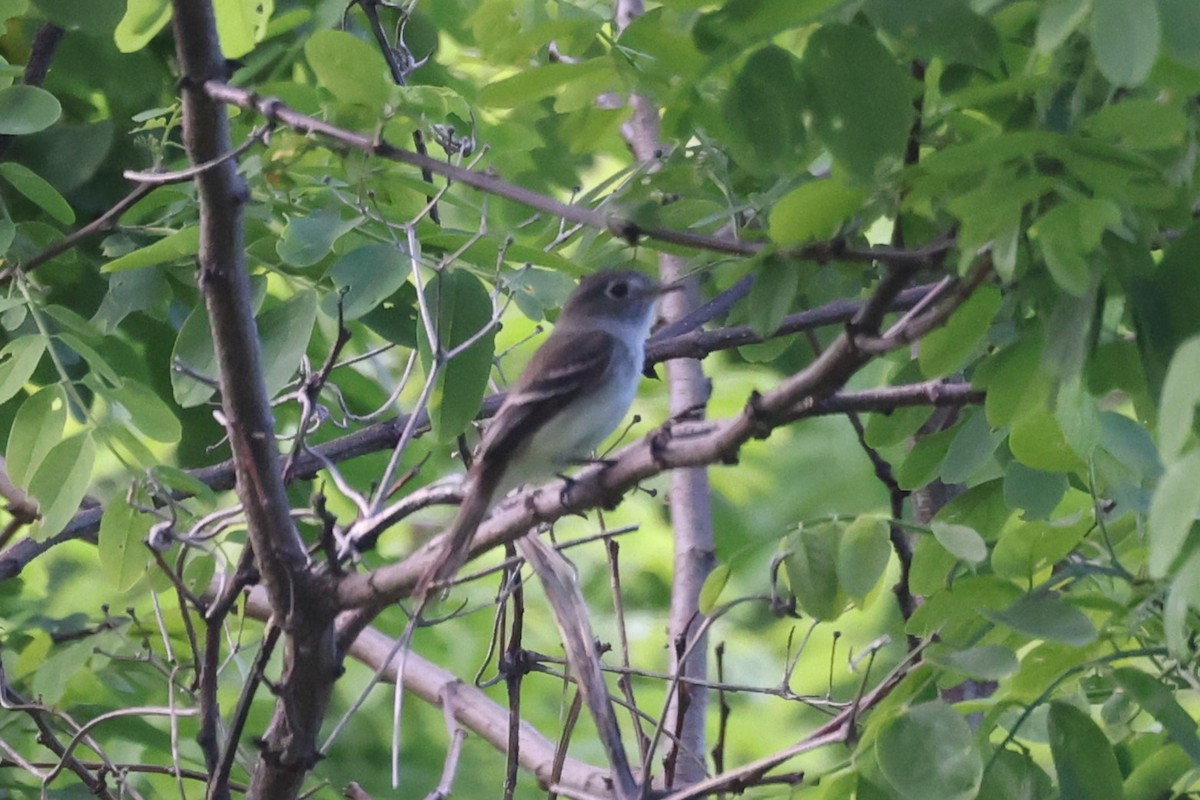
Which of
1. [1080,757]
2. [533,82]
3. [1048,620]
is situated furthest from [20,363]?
[1080,757]

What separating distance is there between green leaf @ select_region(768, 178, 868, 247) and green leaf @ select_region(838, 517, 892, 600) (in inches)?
30.9

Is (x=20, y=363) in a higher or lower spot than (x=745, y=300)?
higher

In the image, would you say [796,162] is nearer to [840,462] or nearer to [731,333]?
[731,333]

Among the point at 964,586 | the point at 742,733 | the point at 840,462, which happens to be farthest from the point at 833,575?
the point at 840,462

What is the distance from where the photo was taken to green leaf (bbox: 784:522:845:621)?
Result: 2299mm

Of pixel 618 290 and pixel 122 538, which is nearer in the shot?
pixel 122 538

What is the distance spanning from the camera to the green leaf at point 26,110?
2.81 meters

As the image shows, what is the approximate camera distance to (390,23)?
13.0 ft

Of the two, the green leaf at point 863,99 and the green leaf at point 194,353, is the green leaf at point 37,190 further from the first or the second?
the green leaf at point 863,99

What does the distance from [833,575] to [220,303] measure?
1.14 meters

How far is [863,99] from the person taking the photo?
1565 mm

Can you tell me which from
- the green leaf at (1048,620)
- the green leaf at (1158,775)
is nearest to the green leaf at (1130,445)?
the green leaf at (1048,620)

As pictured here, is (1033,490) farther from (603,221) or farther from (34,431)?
(34,431)

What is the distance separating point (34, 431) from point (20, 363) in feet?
0.46
